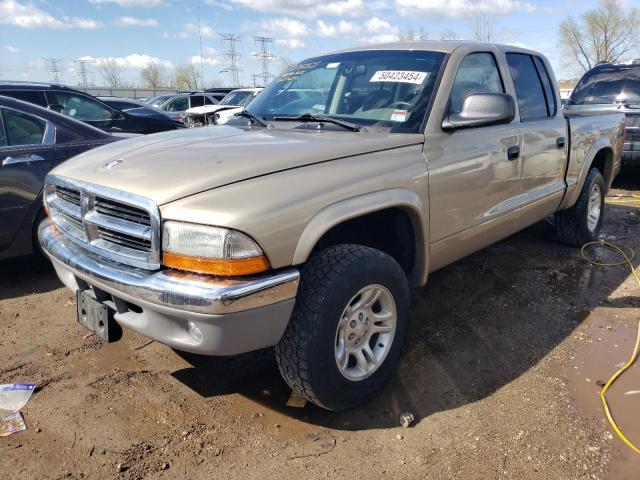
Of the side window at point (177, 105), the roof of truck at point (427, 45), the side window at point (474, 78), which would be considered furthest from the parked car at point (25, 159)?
the side window at point (177, 105)

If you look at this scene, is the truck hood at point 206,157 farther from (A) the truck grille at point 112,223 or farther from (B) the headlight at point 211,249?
(B) the headlight at point 211,249

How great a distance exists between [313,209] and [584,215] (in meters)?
3.93

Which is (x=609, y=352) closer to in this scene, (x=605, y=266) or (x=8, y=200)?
(x=605, y=266)

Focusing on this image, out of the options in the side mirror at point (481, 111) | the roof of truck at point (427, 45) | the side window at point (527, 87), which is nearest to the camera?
the side mirror at point (481, 111)

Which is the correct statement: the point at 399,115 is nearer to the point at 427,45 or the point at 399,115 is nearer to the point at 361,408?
the point at 427,45

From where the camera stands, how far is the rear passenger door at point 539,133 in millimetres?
3871

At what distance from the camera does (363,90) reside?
333 centimetres

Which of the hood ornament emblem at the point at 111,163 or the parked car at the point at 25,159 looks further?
the parked car at the point at 25,159

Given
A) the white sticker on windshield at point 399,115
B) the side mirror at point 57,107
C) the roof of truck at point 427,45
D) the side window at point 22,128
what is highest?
the roof of truck at point 427,45

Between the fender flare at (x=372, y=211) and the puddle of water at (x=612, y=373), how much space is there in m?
1.11

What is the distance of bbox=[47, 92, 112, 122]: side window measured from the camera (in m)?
6.93

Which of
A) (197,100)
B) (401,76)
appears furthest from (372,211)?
(197,100)

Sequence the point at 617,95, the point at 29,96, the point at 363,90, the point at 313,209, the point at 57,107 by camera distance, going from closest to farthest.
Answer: the point at 313,209 < the point at 363,90 < the point at 29,96 < the point at 57,107 < the point at 617,95

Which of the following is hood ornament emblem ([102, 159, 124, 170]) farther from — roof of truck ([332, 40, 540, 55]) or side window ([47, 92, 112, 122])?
side window ([47, 92, 112, 122])
